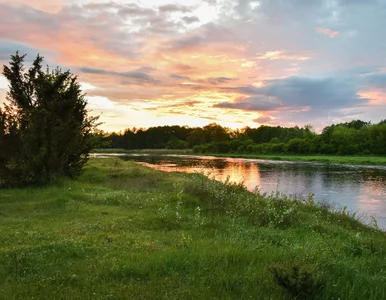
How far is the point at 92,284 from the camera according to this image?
222 inches

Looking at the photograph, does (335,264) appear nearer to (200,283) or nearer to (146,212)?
(200,283)

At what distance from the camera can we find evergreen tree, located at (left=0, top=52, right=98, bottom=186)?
19.1 m

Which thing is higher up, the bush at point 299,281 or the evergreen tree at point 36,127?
the evergreen tree at point 36,127

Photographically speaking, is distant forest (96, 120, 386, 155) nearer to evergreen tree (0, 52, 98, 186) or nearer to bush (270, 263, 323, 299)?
evergreen tree (0, 52, 98, 186)

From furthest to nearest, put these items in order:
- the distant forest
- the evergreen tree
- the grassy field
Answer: the distant forest < the evergreen tree < the grassy field

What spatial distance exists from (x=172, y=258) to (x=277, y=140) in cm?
13856

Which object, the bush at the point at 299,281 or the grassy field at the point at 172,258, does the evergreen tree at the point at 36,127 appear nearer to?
the grassy field at the point at 172,258

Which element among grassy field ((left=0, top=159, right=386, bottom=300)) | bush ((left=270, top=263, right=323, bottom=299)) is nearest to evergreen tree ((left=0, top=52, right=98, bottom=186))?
grassy field ((left=0, top=159, right=386, bottom=300))

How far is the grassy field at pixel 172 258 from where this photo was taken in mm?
5410

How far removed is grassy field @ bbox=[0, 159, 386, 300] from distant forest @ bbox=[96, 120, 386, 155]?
63.9 feet

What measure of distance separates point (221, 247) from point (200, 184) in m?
10.2

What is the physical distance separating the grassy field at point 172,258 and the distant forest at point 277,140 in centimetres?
1947

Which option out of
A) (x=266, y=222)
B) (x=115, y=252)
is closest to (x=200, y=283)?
(x=115, y=252)

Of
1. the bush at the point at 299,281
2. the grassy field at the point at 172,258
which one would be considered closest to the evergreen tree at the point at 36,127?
the grassy field at the point at 172,258
